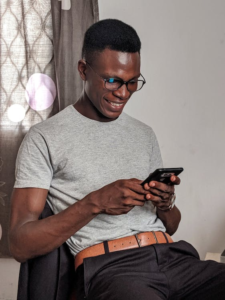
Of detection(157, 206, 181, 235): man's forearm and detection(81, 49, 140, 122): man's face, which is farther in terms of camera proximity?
detection(157, 206, 181, 235): man's forearm

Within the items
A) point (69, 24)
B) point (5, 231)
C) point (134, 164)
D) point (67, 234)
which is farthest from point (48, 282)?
point (69, 24)

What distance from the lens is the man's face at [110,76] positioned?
1430 millimetres

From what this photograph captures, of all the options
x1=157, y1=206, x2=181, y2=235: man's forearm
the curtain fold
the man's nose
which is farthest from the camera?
the curtain fold

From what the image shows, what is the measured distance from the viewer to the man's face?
1430 millimetres

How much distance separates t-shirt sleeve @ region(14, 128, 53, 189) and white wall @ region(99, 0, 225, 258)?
0.87 meters

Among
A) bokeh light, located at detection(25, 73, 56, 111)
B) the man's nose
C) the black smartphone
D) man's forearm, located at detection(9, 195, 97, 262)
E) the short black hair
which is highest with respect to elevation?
the short black hair

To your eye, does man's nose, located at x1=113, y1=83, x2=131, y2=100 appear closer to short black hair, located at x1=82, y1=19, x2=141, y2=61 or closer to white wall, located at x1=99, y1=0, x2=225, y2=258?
short black hair, located at x1=82, y1=19, x2=141, y2=61

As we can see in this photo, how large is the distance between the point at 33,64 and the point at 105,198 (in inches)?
43.3

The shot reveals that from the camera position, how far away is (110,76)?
143 cm

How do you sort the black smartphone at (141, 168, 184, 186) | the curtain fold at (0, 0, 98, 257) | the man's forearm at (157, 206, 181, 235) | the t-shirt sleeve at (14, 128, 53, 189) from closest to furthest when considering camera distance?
the black smartphone at (141, 168, 184, 186), the t-shirt sleeve at (14, 128, 53, 189), the man's forearm at (157, 206, 181, 235), the curtain fold at (0, 0, 98, 257)

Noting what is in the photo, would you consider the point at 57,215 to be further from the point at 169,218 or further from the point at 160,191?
the point at 169,218

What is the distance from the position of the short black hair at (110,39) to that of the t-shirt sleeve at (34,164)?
0.33 meters

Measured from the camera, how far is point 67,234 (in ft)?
4.23

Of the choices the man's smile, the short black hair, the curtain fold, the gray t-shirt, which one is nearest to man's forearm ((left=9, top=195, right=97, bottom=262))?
the gray t-shirt
